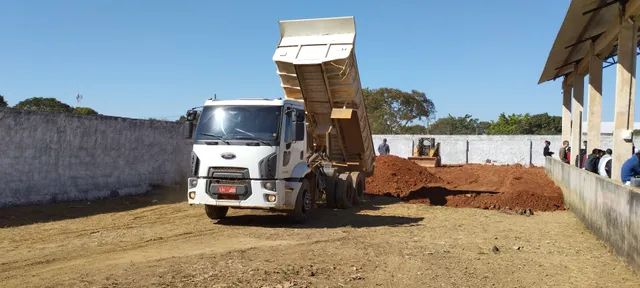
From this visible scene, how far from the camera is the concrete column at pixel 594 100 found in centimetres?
1574

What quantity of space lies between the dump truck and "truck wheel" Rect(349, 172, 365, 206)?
0.09 ft

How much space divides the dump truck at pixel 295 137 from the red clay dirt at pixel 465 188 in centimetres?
274

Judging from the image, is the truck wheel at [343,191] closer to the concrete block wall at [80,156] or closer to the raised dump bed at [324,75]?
the raised dump bed at [324,75]

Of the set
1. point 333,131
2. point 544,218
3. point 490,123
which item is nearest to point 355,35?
point 333,131

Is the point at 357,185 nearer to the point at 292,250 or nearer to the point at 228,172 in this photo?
the point at 228,172

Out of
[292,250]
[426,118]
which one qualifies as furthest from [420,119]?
[292,250]

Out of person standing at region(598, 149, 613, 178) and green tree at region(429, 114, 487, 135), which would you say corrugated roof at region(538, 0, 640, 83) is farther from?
green tree at region(429, 114, 487, 135)

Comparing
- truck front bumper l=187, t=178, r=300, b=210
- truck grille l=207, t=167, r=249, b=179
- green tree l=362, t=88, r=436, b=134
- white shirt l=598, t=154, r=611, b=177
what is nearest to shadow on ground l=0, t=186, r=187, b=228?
truck front bumper l=187, t=178, r=300, b=210

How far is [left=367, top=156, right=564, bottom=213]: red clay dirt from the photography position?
1534 cm

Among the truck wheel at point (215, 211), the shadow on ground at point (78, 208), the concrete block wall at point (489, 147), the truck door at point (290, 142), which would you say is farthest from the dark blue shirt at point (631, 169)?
the concrete block wall at point (489, 147)

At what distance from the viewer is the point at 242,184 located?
10.4 m

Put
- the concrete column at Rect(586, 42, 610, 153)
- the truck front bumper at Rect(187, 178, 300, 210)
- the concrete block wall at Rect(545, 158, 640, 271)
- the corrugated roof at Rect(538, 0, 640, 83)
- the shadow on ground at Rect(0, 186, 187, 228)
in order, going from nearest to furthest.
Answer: the concrete block wall at Rect(545, 158, 640, 271) → the truck front bumper at Rect(187, 178, 300, 210) → the shadow on ground at Rect(0, 186, 187, 228) → the corrugated roof at Rect(538, 0, 640, 83) → the concrete column at Rect(586, 42, 610, 153)

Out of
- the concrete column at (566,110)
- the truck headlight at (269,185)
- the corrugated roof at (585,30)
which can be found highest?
the corrugated roof at (585,30)

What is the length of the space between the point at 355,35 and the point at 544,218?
20.6 ft
